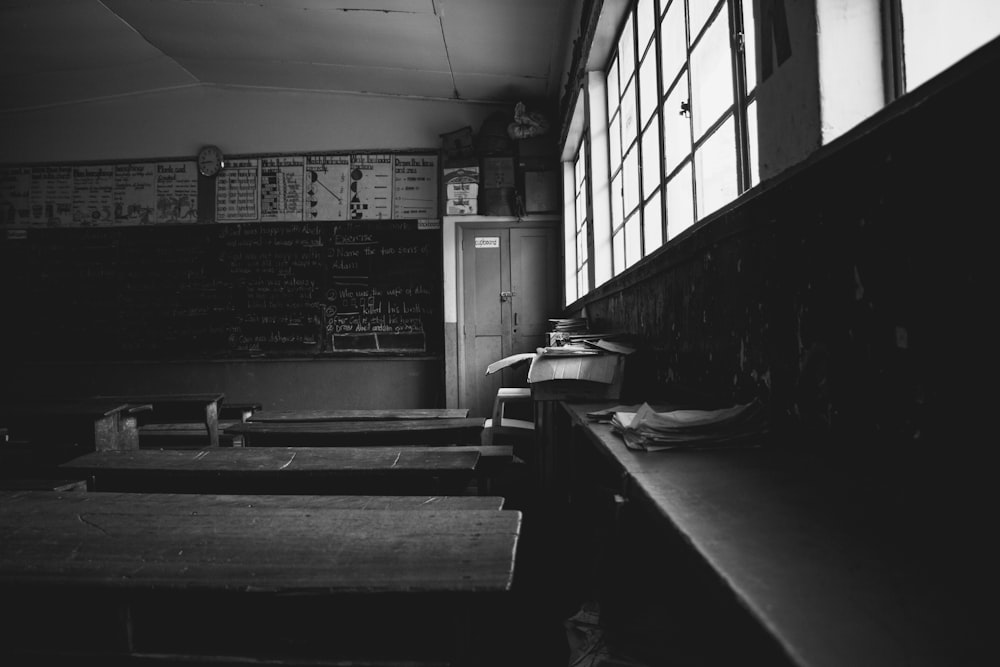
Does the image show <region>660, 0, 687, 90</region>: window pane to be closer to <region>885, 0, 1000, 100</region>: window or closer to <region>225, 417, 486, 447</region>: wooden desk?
<region>885, 0, 1000, 100</region>: window

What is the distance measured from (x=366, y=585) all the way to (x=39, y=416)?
10.1 feet

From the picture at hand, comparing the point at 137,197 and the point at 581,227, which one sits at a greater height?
the point at 137,197

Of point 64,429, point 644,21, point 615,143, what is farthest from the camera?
point 615,143

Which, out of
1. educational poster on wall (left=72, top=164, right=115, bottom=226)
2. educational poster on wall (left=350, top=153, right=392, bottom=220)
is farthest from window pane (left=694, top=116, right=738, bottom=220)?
educational poster on wall (left=72, top=164, right=115, bottom=226)

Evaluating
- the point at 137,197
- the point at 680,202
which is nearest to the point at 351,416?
the point at 680,202

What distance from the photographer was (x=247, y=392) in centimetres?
531

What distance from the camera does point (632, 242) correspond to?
2.87 meters

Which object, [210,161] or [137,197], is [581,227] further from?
[137,197]

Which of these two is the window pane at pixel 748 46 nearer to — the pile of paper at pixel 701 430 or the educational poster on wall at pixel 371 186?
the pile of paper at pixel 701 430

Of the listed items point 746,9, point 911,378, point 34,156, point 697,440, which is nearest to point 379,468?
point 697,440

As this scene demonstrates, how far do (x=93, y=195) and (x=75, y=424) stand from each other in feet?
12.2

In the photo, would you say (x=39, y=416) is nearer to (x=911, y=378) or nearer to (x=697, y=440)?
(x=697, y=440)

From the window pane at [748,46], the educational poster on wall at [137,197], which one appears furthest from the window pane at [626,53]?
the educational poster on wall at [137,197]

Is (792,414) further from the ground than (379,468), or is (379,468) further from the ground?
(792,414)
